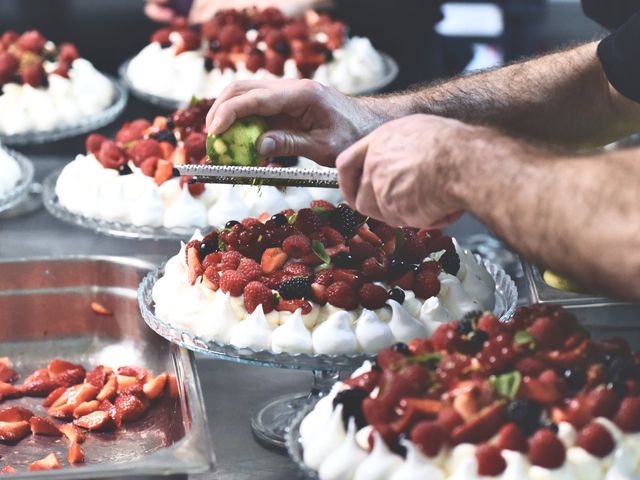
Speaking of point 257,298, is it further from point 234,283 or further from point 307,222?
point 307,222

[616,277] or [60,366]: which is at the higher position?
[616,277]

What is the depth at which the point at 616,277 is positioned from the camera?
1644 millimetres

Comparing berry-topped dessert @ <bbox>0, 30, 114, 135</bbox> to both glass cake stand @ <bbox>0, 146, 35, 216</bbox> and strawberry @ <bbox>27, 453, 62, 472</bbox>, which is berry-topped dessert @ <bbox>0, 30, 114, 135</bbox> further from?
strawberry @ <bbox>27, 453, 62, 472</bbox>

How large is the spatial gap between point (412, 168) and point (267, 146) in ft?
2.04

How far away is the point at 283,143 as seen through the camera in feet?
7.89

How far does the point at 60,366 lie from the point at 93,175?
2.18 ft

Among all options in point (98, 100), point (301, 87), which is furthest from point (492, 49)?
point (301, 87)

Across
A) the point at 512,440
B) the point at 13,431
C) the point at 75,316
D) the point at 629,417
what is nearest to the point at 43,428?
the point at 13,431

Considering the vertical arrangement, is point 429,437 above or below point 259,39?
above

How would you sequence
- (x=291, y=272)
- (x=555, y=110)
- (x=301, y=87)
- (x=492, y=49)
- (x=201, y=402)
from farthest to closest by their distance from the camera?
(x=492, y=49), (x=555, y=110), (x=301, y=87), (x=291, y=272), (x=201, y=402)

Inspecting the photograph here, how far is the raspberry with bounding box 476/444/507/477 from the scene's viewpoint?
159 centimetres

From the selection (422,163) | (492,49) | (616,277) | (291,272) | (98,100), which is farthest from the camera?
(492,49)

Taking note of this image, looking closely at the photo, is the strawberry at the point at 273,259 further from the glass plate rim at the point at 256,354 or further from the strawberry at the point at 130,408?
the strawberry at the point at 130,408

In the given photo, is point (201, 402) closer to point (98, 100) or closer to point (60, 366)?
point (60, 366)
